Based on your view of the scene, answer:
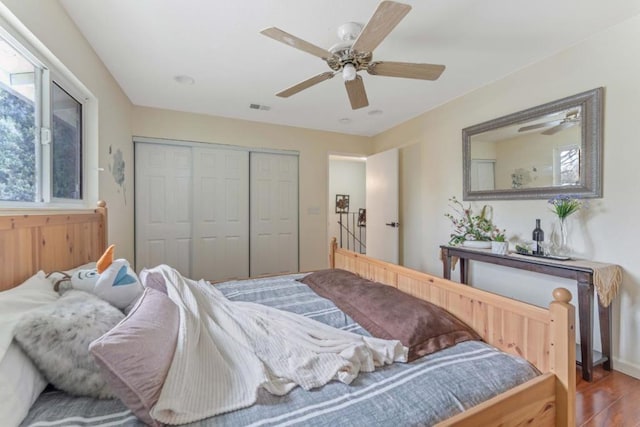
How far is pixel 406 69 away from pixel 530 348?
67.8 inches

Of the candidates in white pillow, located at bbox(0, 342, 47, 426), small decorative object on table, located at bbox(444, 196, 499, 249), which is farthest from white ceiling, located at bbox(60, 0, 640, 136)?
white pillow, located at bbox(0, 342, 47, 426)

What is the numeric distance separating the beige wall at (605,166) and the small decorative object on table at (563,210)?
6 cm

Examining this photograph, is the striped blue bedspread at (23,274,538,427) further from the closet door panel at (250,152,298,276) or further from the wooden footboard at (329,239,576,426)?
the closet door panel at (250,152,298,276)

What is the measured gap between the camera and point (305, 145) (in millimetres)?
4250

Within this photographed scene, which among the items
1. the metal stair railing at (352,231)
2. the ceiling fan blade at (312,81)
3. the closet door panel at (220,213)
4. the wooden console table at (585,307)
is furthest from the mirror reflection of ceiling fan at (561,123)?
the metal stair railing at (352,231)

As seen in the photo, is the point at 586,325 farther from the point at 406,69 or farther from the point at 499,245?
the point at 406,69

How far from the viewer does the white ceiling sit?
1.73 meters

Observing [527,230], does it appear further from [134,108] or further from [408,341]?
[134,108]

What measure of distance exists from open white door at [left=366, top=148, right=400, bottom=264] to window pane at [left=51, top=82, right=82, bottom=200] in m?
3.44

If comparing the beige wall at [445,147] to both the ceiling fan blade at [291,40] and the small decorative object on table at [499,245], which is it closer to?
the small decorative object on table at [499,245]

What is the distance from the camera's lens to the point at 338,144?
4.50 meters

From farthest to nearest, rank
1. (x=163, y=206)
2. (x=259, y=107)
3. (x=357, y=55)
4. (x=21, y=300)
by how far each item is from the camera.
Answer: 1. (x=163, y=206)
2. (x=259, y=107)
3. (x=357, y=55)
4. (x=21, y=300)

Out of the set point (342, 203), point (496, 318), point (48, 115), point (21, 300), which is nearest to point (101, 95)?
point (48, 115)

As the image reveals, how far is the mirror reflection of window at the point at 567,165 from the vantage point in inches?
84.3
